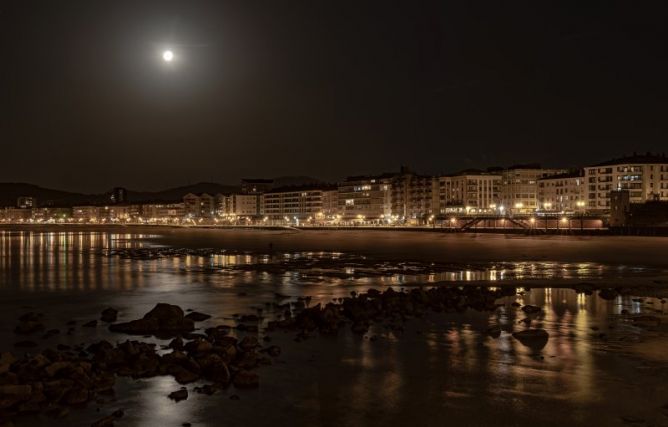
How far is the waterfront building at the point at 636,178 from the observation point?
121 meters

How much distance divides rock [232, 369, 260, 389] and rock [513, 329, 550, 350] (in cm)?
718

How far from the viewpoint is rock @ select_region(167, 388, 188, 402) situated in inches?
468

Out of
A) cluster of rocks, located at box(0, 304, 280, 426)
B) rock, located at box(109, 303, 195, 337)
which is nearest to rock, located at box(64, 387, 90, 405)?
cluster of rocks, located at box(0, 304, 280, 426)

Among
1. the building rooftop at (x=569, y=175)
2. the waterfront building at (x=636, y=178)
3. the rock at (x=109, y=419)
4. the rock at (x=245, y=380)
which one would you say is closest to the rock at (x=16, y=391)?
the rock at (x=109, y=419)

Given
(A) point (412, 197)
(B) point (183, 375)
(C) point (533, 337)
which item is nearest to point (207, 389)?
(B) point (183, 375)

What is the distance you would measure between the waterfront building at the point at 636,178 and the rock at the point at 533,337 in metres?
111

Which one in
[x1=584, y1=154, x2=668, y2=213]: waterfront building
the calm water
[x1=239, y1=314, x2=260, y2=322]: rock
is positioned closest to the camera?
the calm water

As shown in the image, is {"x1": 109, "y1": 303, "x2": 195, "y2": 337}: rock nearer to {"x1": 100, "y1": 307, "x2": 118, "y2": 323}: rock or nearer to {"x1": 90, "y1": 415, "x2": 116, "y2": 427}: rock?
{"x1": 100, "y1": 307, "x2": 118, "y2": 323}: rock

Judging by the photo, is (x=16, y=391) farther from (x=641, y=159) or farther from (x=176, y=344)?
(x=641, y=159)

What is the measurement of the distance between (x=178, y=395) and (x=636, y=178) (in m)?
126

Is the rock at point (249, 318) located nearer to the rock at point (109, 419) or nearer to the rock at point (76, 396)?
the rock at point (76, 396)

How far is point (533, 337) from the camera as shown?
16.5 metres

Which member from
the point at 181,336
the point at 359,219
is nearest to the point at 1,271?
the point at 181,336

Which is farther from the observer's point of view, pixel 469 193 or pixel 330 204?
pixel 330 204
